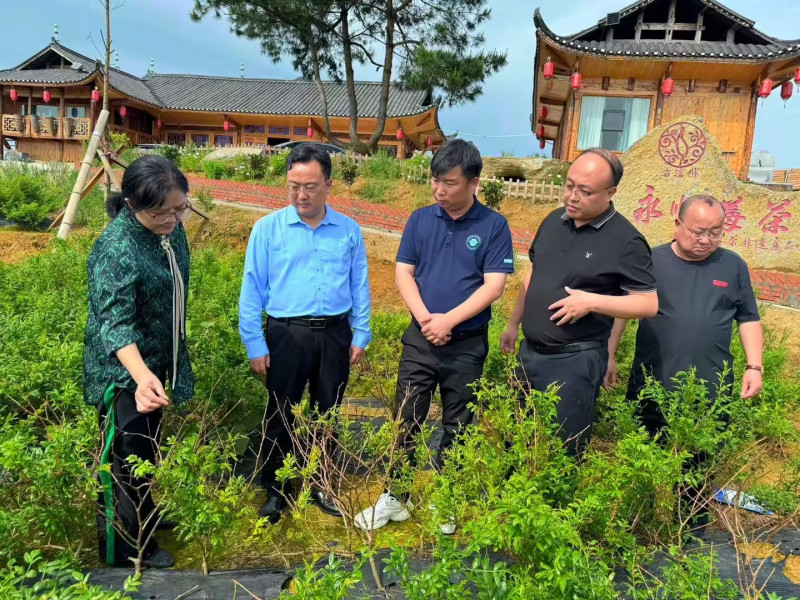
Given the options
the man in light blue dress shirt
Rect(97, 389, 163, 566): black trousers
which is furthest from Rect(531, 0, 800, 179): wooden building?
Rect(97, 389, 163, 566): black trousers

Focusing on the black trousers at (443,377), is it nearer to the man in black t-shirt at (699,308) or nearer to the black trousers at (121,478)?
the man in black t-shirt at (699,308)

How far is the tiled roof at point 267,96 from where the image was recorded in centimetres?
2075

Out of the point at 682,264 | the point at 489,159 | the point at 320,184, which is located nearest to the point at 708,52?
the point at 489,159

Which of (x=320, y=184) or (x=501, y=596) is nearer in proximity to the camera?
(x=501, y=596)

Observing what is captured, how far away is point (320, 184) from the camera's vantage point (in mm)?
2273

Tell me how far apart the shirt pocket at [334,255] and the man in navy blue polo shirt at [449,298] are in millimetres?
253

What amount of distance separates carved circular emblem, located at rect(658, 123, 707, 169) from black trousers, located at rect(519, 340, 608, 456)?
4677 millimetres

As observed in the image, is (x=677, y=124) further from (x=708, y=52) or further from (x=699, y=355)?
(x=708, y=52)

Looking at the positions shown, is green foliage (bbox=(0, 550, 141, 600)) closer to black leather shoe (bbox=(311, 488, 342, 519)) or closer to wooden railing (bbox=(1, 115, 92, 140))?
black leather shoe (bbox=(311, 488, 342, 519))

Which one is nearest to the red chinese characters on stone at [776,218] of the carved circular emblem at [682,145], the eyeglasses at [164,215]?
the carved circular emblem at [682,145]

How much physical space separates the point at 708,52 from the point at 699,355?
10410mm

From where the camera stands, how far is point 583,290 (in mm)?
2125

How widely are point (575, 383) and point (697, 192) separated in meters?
4.90

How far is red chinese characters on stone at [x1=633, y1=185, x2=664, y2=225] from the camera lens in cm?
605
